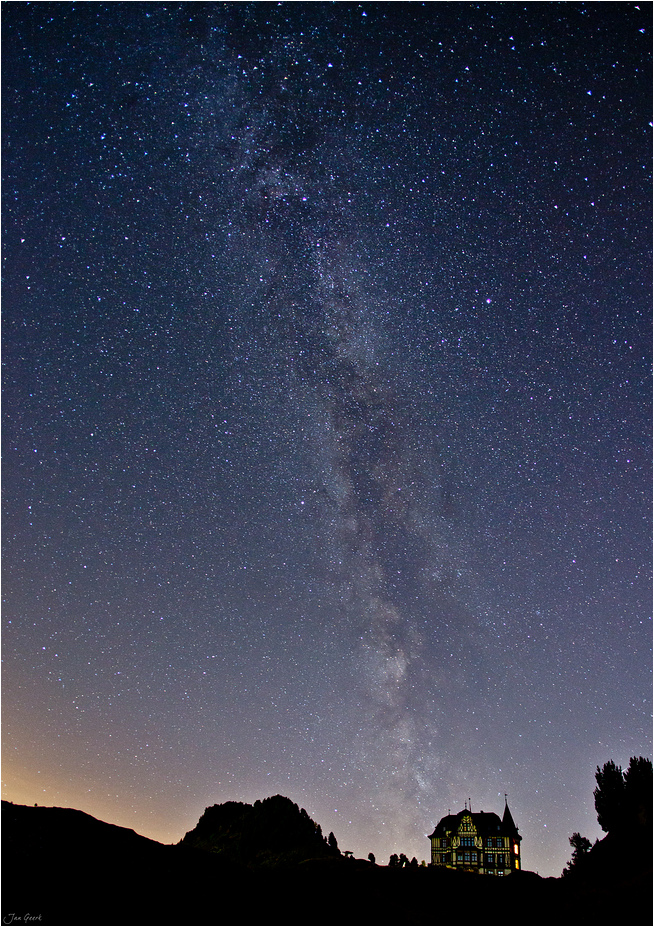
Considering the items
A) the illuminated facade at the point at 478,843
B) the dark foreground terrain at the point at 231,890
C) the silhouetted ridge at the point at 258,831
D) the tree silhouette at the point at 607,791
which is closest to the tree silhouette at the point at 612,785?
the tree silhouette at the point at 607,791

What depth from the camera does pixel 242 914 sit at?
20.4 metres

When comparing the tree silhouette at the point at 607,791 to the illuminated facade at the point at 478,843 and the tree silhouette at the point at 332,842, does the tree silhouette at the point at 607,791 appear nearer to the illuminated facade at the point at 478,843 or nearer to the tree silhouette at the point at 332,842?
the illuminated facade at the point at 478,843

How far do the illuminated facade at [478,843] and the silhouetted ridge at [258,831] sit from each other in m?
15.9

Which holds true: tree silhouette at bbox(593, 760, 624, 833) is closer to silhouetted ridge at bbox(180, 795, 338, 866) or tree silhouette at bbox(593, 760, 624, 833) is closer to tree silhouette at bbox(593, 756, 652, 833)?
tree silhouette at bbox(593, 756, 652, 833)

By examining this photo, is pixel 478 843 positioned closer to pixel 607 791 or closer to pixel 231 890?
pixel 607 791

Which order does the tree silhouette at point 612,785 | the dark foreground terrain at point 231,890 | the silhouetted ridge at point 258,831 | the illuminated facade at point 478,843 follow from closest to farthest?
the dark foreground terrain at point 231,890
the tree silhouette at point 612,785
the illuminated facade at point 478,843
the silhouetted ridge at point 258,831

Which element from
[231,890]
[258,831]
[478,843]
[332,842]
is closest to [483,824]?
[478,843]

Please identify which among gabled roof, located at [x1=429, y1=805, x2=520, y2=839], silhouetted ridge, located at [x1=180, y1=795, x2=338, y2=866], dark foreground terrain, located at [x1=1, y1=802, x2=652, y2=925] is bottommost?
silhouetted ridge, located at [x1=180, y1=795, x2=338, y2=866]

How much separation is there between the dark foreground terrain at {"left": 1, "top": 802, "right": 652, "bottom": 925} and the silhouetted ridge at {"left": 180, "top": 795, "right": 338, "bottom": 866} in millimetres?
64397

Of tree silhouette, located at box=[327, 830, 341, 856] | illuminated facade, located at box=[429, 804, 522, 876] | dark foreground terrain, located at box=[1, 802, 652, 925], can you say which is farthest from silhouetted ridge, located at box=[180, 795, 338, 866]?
dark foreground terrain, located at box=[1, 802, 652, 925]

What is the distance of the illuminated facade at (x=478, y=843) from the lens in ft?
244

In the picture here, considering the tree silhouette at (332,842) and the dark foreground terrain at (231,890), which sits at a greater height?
the dark foreground terrain at (231,890)

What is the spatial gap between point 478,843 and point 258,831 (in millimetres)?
34050

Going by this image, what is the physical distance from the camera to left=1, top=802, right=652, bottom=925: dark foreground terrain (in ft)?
63.0
